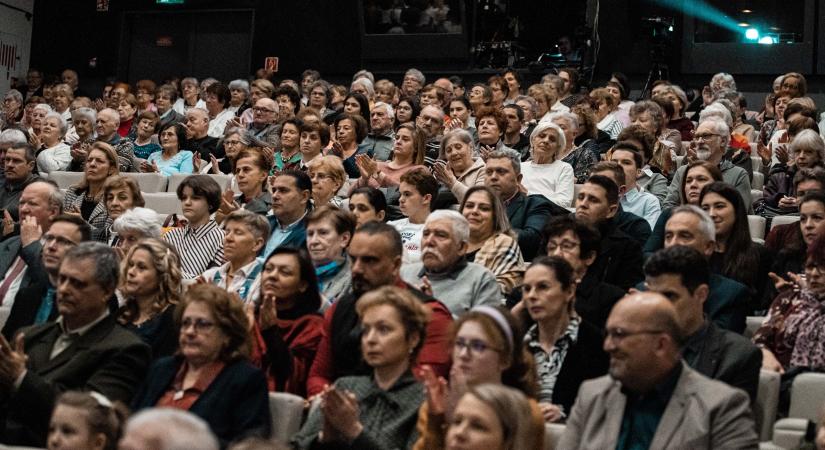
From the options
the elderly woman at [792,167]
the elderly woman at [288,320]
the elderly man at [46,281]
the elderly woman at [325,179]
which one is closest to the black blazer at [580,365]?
the elderly woman at [288,320]

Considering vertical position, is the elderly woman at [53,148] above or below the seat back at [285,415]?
above

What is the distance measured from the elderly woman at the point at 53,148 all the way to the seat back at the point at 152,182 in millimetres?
1073

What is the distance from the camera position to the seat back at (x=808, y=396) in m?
3.71

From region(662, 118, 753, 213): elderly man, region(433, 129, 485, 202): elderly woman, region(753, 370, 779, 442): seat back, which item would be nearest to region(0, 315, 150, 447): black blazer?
region(753, 370, 779, 442): seat back

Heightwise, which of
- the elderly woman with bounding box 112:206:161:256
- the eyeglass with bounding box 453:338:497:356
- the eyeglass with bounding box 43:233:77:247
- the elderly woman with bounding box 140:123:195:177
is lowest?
the eyeglass with bounding box 453:338:497:356

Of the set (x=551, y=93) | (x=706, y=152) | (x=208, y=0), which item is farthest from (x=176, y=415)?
(x=208, y=0)

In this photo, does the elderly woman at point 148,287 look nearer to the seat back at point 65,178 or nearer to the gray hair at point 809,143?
the seat back at point 65,178

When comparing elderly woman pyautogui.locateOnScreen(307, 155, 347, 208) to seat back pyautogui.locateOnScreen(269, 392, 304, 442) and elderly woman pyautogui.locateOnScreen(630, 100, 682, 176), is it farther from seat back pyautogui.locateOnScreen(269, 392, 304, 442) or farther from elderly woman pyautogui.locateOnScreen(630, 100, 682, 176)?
seat back pyautogui.locateOnScreen(269, 392, 304, 442)

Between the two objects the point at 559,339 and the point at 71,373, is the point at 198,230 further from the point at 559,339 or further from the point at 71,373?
the point at 559,339

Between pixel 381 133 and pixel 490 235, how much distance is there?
10.2 feet

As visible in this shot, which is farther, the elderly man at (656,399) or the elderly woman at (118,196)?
the elderly woman at (118,196)

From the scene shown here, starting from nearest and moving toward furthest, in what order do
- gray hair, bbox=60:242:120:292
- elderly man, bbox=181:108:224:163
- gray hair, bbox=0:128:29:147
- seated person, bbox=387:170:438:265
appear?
1. gray hair, bbox=60:242:120:292
2. seated person, bbox=387:170:438:265
3. gray hair, bbox=0:128:29:147
4. elderly man, bbox=181:108:224:163

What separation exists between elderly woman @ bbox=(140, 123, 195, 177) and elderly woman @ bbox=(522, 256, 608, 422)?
4.56 meters

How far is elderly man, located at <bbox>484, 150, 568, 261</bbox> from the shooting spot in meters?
5.87
